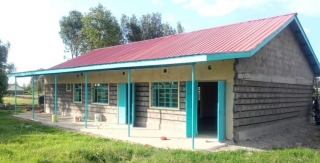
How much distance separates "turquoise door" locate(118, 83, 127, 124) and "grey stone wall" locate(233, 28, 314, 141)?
5.50 meters

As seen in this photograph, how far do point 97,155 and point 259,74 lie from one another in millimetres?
6703

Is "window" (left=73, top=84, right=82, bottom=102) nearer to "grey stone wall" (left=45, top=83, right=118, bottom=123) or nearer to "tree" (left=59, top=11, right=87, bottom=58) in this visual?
"grey stone wall" (left=45, top=83, right=118, bottom=123)

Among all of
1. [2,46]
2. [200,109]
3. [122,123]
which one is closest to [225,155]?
[122,123]

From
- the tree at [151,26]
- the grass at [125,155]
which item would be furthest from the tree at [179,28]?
the grass at [125,155]

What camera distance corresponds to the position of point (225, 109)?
9.66m

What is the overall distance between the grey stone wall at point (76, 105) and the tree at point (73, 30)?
20.8 meters

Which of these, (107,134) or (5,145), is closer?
(5,145)

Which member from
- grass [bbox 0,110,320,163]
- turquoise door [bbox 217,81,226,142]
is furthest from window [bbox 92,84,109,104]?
turquoise door [bbox 217,81,226,142]

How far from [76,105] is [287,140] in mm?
11171

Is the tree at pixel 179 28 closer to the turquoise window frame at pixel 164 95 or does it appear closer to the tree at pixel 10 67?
the tree at pixel 10 67

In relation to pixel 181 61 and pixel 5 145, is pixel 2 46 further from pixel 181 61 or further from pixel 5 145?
pixel 181 61

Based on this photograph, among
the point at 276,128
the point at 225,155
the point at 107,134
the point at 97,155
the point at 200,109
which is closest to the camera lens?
the point at 97,155

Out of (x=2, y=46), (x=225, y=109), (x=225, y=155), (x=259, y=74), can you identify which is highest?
(x=2, y=46)

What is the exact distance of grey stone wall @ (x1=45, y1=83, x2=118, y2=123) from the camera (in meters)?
14.0
